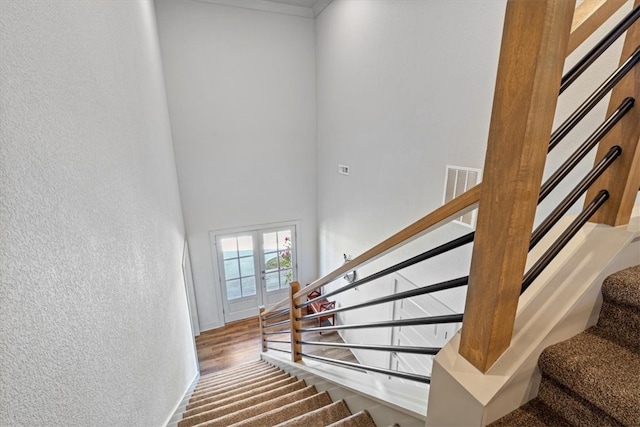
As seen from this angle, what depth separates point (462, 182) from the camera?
8.29 feet

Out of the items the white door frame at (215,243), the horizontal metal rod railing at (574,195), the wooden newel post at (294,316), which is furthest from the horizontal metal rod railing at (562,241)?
the white door frame at (215,243)

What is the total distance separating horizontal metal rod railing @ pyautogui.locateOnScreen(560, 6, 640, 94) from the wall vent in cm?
172

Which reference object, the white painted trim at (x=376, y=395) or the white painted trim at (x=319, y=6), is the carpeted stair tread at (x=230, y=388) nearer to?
the white painted trim at (x=376, y=395)

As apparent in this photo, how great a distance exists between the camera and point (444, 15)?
255 centimetres

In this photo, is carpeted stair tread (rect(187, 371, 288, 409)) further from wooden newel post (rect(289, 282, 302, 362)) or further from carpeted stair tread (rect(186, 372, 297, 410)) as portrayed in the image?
wooden newel post (rect(289, 282, 302, 362))


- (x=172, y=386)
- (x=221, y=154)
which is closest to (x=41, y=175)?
(x=172, y=386)

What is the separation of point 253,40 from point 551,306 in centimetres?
539

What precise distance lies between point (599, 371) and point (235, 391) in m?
2.59

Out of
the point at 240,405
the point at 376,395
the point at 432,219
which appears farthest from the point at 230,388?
the point at 432,219

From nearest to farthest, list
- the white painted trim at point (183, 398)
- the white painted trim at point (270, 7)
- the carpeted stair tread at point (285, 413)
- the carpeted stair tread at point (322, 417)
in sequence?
the carpeted stair tread at point (322, 417) → the carpeted stair tread at point (285, 413) → the white painted trim at point (183, 398) → the white painted trim at point (270, 7)

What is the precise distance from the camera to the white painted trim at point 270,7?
450 centimetres

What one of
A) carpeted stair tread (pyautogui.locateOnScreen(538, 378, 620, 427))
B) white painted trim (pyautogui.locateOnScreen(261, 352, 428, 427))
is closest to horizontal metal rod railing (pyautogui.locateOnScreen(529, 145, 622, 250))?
carpeted stair tread (pyautogui.locateOnScreen(538, 378, 620, 427))

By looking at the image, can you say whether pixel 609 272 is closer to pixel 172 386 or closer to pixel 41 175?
pixel 41 175

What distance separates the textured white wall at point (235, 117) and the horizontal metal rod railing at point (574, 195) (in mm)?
4901
